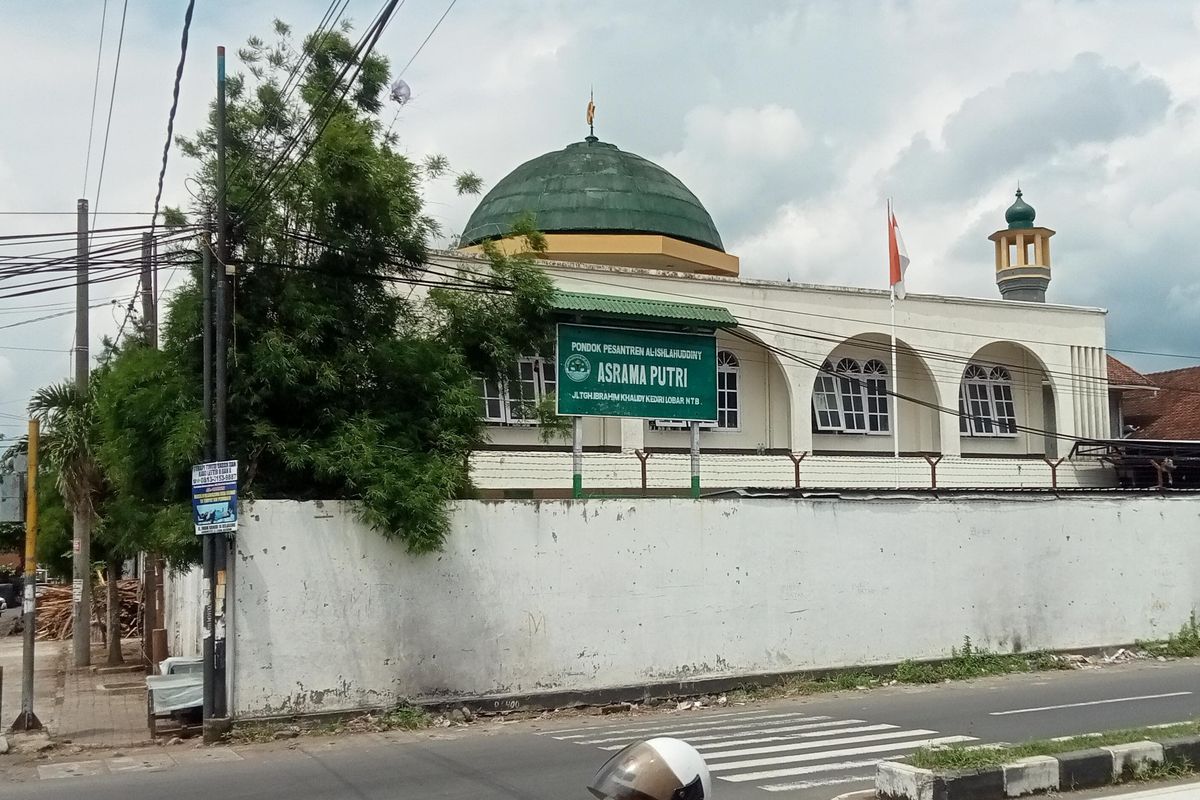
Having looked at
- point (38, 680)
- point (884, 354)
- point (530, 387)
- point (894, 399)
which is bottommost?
point (38, 680)

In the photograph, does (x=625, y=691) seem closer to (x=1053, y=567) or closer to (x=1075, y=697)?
(x=1075, y=697)

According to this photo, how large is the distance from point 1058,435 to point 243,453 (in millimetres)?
21138

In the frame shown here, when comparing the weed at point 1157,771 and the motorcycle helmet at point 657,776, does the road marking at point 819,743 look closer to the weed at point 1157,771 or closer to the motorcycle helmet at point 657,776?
the weed at point 1157,771

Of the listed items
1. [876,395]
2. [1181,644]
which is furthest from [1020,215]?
[1181,644]

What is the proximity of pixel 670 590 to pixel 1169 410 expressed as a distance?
25.3 m

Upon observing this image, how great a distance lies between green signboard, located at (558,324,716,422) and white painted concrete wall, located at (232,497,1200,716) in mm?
1329

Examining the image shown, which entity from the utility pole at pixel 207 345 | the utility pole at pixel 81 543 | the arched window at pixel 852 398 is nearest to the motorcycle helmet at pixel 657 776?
the utility pole at pixel 207 345

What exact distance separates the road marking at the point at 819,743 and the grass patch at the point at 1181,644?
8795 mm

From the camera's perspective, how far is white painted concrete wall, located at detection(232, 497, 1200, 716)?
12.0m

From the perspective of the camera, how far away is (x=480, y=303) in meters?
14.6

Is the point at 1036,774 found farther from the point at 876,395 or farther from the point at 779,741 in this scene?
the point at 876,395

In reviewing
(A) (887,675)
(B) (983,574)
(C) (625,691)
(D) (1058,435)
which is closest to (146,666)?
(C) (625,691)

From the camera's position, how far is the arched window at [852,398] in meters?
26.1

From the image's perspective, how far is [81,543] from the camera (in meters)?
18.1
